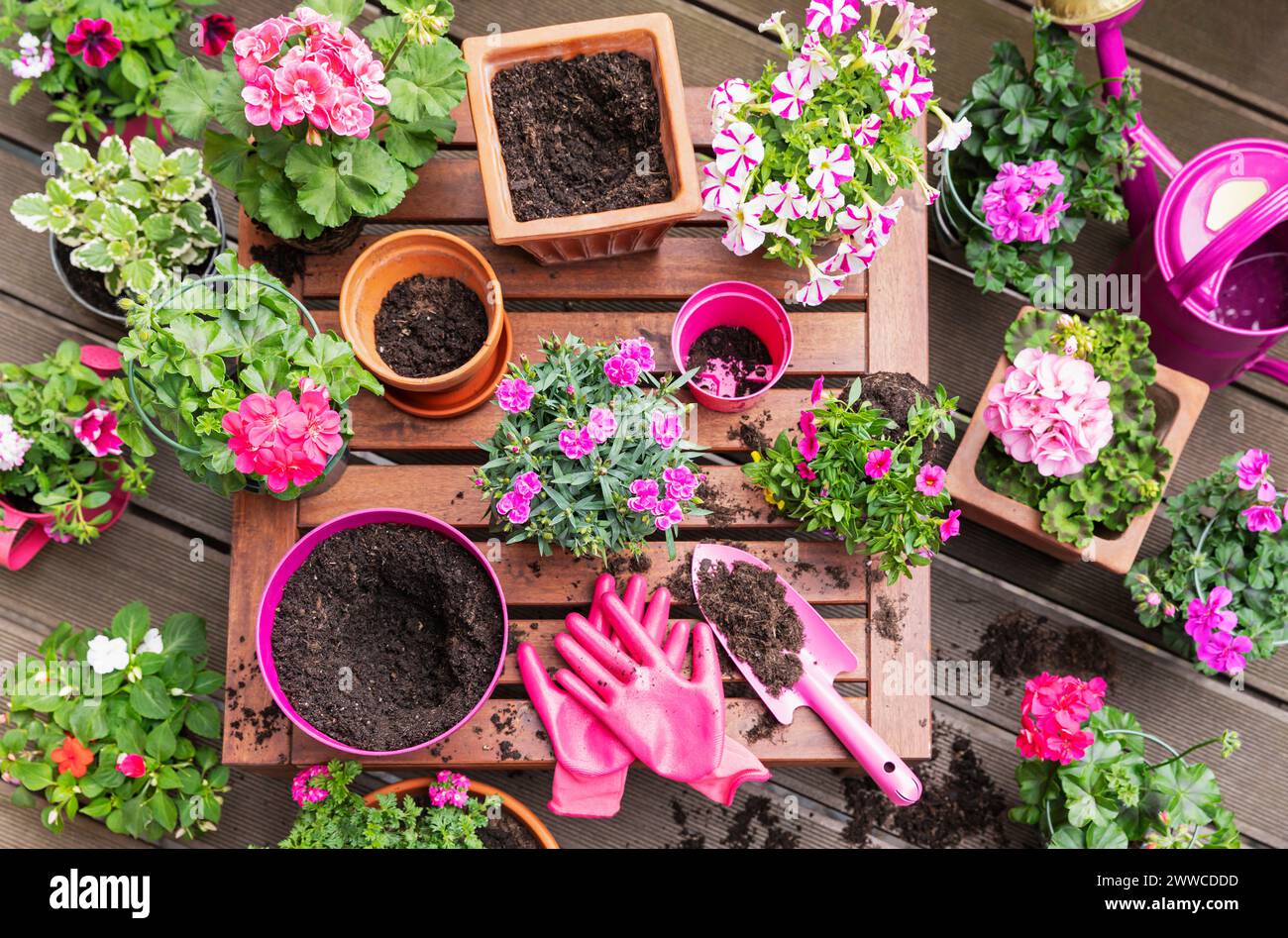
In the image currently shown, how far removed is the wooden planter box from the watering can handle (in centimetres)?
61

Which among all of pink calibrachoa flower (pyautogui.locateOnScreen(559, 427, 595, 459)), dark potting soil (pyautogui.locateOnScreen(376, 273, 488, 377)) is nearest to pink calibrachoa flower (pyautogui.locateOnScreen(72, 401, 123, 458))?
dark potting soil (pyautogui.locateOnScreen(376, 273, 488, 377))

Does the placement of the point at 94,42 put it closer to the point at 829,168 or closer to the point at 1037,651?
the point at 829,168

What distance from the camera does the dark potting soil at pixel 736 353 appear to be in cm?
195

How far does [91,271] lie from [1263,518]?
2.75 meters

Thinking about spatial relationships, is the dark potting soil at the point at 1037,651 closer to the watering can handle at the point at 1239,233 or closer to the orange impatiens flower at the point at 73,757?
the watering can handle at the point at 1239,233

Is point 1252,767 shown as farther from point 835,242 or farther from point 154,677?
point 154,677

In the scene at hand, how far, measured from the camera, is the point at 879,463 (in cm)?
170

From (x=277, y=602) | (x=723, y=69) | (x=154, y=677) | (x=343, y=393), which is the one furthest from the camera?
(x=723, y=69)

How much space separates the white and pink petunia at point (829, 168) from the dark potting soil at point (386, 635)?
3.03 feet

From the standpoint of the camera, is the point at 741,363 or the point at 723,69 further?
the point at 723,69

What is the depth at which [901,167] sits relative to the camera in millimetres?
1679

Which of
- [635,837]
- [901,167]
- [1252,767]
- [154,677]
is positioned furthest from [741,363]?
[1252,767]

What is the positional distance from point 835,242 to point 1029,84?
2.33 feet

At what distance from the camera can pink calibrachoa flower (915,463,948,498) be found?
5.61 feet
